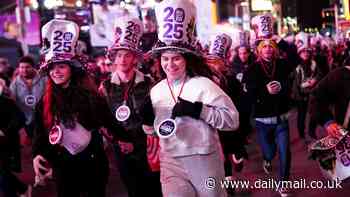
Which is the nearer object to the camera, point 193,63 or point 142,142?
point 193,63

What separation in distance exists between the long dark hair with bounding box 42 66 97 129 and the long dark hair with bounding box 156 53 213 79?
0.83m

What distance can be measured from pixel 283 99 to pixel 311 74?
14.1 feet

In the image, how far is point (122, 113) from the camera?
5.62m

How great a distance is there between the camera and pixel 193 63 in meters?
4.52

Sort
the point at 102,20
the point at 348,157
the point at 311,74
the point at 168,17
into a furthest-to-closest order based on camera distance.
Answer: the point at 102,20
the point at 311,74
the point at 348,157
the point at 168,17

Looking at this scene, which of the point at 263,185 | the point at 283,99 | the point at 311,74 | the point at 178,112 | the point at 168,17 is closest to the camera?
the point at 178,112

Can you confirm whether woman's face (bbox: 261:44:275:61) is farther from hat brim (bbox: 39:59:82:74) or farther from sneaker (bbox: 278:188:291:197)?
hat brim (bbox: 39:59:82:74)

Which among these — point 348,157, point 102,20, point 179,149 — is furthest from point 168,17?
point 102,20

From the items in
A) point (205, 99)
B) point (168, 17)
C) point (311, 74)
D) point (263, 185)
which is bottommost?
point (263, 185)

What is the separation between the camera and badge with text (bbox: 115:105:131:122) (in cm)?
559

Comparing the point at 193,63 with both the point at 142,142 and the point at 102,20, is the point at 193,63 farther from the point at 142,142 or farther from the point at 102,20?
the point at 102,20

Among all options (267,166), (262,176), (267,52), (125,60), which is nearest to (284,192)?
(267,166)

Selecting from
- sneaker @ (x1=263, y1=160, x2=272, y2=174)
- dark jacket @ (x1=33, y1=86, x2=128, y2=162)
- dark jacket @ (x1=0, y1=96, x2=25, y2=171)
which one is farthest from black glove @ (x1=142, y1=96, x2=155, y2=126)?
sneaker @ (x1=263, y1=160, x2=272, y2=174)

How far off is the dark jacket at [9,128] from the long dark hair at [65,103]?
222cm
